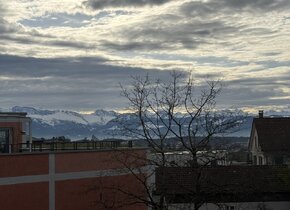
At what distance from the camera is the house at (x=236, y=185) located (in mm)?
32094

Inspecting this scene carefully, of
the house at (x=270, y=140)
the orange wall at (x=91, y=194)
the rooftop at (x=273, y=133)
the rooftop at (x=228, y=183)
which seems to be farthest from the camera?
the rooftop at (x=273, y=133)

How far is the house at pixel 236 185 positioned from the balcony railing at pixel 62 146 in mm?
4599

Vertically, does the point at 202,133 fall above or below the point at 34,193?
above

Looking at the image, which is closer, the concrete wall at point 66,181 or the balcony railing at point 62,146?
the concrete wall at point 66,181

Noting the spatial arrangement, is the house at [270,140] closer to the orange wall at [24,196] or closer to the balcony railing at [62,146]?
the balcony railing at [62,146]

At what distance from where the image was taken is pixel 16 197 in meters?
30.8

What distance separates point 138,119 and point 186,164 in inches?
163

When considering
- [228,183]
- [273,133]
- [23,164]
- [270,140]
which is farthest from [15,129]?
[273,133]

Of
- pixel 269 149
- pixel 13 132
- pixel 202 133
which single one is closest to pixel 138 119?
pixel 202 133

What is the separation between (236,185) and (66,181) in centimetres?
1030

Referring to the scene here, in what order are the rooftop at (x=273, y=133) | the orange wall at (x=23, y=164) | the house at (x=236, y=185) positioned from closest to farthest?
1. the orange wall at (x=23, y=164)
2. the house at (x=236, y=185)
3. the rooftop at (x=273, y=133)

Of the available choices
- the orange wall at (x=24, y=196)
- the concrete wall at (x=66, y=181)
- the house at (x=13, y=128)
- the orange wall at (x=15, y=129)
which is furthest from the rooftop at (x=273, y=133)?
the orange wall at (x=24, y=196)

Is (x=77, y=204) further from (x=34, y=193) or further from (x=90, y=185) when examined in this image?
(x=34, y=193)

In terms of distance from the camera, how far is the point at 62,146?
40.3 meters
